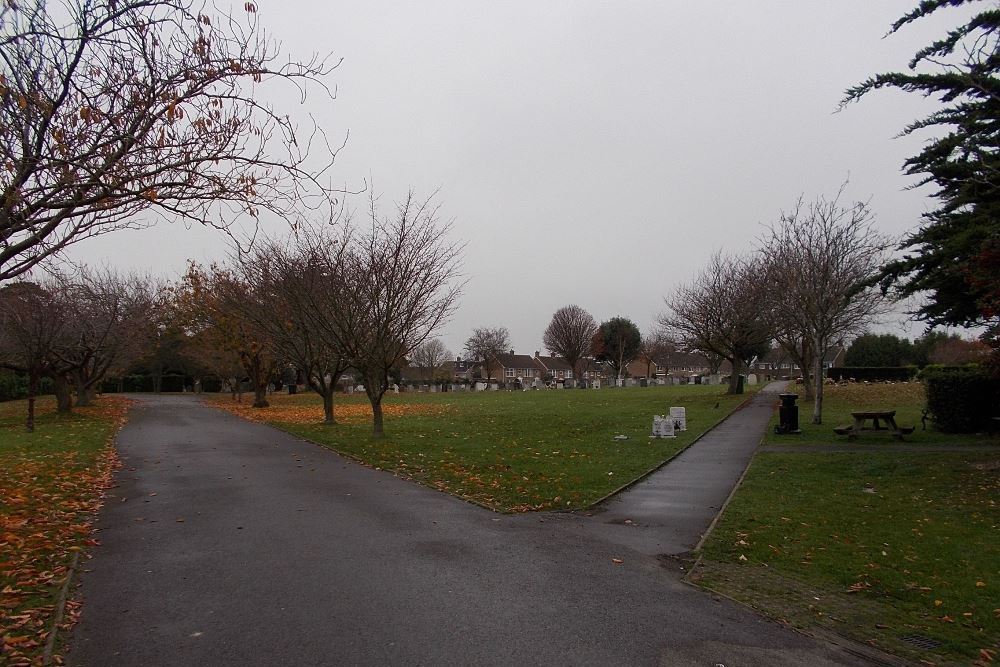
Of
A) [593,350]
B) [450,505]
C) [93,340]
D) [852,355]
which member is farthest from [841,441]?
[593,350]

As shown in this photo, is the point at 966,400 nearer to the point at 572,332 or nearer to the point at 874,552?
the point at 874,552

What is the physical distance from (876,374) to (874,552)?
4595 cm

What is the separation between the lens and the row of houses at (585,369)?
8500 centimetres

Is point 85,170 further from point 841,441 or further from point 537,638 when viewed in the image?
point 841,441

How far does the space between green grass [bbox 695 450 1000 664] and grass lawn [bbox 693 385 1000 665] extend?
0.04 ft

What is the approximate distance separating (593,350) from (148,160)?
76730 millimetres

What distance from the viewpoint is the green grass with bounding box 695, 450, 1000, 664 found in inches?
205

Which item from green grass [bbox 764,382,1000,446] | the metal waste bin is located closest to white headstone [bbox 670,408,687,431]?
green grass [bbox 764,382,1000,446]

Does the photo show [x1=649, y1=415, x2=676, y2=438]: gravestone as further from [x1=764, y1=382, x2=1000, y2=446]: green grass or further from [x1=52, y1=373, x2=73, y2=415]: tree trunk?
[x1=52, y1=373, x2=73, y2=415]: tree trunk

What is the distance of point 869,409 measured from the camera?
1051 inches

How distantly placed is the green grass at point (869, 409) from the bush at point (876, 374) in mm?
9385

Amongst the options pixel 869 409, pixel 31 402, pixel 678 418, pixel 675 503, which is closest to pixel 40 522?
pixel 675 503

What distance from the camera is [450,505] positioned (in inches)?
365

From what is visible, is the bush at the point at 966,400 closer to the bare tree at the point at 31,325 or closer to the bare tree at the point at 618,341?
the bare tree at the point at 31,325
